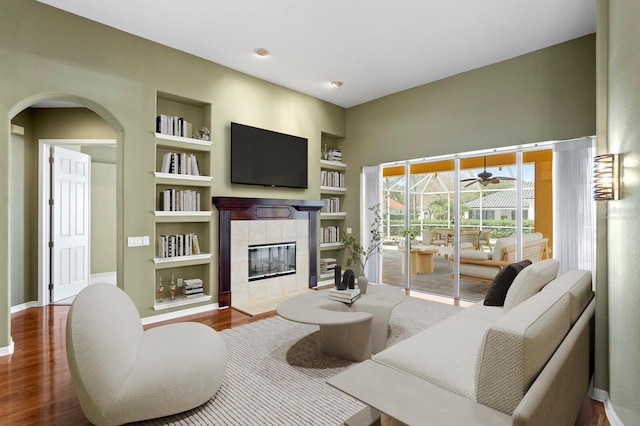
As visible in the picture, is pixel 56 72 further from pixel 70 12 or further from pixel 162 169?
pixel 162 169

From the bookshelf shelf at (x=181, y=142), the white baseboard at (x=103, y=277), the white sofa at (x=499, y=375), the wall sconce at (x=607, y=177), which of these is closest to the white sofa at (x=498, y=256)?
the wall sconce at (x=607, y=177)

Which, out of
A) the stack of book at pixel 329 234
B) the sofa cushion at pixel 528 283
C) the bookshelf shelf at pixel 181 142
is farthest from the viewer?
the stack of book at pixel 329 234

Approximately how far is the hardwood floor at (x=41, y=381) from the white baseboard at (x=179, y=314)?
0.88 feet

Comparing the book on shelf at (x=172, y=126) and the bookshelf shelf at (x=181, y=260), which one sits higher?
the book on shelf at (x=172, y=126)

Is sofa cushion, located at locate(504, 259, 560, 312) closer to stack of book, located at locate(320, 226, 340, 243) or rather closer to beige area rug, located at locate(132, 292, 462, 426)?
beige area rug, located at locate(132, 292, 462, 426)

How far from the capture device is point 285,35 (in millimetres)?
3738

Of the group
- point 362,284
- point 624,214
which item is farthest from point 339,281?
point 624,214

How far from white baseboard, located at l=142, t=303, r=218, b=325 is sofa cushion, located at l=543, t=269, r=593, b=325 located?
3822mm

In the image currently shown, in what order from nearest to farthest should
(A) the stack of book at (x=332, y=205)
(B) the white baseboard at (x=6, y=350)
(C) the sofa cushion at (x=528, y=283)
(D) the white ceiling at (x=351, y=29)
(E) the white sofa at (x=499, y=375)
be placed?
(E) the white sofa at (x=499, y=375) → (C) the sofa cushion at (x=528, y=283) → (B) the white baseboard at (x=6, y=350) → (D) the white ceiling at (x=351, y=29) → (A) the stack of book at (x=332, y=205)

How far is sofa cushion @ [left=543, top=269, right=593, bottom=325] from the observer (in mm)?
1958

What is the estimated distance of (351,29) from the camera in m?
3.61

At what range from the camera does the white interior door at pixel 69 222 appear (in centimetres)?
469

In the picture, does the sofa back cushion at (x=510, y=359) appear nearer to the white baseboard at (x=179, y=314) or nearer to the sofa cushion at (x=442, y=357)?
the sofa cushion at (x=442, y=357)

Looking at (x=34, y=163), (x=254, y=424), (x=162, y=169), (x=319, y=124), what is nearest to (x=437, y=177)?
(x=319, y=124)
